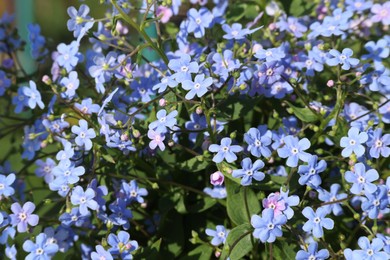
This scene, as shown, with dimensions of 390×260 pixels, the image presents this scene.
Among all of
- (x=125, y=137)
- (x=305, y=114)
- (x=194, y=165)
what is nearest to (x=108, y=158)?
(x=125, y=137)

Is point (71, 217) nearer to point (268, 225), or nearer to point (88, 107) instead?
point (88, 107)

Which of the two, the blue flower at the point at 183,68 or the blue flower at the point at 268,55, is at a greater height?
the blue flower at the point at 183,68

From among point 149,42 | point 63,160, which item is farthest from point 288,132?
point 63,160

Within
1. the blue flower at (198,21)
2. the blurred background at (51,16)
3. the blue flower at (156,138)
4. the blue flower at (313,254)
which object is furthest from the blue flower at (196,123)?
the blurred background at (51,16)

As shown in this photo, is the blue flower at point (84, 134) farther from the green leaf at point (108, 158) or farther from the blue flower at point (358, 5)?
the blue flower at point (358, 5)

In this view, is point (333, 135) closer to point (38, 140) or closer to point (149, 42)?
point (149, 42)
